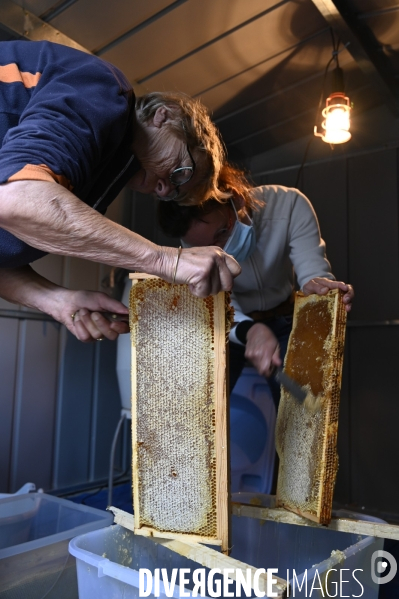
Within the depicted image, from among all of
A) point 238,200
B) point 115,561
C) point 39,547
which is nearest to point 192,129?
point 238,200

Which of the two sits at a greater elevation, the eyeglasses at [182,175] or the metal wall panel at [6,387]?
the eyeglasses at [182,175]

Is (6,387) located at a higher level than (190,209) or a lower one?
Result: lower

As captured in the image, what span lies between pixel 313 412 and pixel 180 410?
0.34 metres

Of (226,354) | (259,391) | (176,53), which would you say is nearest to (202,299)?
(226,354)

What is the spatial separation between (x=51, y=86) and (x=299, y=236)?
110cm

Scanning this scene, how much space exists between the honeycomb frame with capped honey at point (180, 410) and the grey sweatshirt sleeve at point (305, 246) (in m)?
0.78

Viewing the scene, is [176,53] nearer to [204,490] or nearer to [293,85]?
[293,85]

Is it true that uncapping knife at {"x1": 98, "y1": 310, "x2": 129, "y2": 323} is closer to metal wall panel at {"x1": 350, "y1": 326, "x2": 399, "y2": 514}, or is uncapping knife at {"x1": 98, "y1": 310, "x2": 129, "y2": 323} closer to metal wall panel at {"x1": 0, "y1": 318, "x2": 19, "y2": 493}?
metal wall panel at {"x1": 0, "y1": 318, "x2": 19, "y2": 493}

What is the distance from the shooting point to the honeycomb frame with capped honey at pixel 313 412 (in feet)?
3.80

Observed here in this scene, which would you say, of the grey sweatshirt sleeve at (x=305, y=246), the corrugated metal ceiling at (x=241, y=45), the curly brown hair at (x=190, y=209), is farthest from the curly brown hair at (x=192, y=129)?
the corrugated metal ceiling at (x=241, y=45)

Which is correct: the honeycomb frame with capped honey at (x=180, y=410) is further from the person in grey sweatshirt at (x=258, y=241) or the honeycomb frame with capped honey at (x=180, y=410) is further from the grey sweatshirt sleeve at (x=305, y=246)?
the grey sweatshirt sleeve at (x=305, y=246)

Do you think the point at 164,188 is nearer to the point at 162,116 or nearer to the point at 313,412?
the point at 162,116

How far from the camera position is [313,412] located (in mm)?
1219

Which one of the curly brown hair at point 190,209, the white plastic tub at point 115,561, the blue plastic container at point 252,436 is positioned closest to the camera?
the white plastic tub at point 115,561
